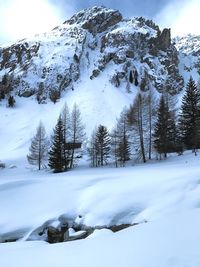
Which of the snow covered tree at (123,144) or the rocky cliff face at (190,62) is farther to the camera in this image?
the rocky cliff face at (190,62)

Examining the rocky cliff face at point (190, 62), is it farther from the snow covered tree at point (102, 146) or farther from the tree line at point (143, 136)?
the snow covered tree at point (102, 146)

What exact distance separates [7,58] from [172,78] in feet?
177

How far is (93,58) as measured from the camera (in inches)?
3812

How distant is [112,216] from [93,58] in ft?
271

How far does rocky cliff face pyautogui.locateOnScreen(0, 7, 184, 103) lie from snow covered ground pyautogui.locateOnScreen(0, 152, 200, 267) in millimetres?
57086

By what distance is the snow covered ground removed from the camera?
7309 millimetres

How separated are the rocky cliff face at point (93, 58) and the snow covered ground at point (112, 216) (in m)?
57.1

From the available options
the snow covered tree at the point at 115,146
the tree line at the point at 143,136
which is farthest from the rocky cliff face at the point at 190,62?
the snow covered tree at the point at 115,146

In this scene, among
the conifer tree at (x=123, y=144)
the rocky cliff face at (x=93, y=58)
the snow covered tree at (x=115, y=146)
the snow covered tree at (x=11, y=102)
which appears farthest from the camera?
the rocky cliff face at (x=93, y=58)

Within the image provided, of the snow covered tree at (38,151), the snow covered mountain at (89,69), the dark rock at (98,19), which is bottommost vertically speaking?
the snow covered tree at (38,151)

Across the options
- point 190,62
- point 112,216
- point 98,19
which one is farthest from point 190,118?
point 98,19

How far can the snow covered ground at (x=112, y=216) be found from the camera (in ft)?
24.0

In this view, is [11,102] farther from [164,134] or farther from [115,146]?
[164,134]

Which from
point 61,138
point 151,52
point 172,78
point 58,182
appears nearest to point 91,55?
point 151,52
